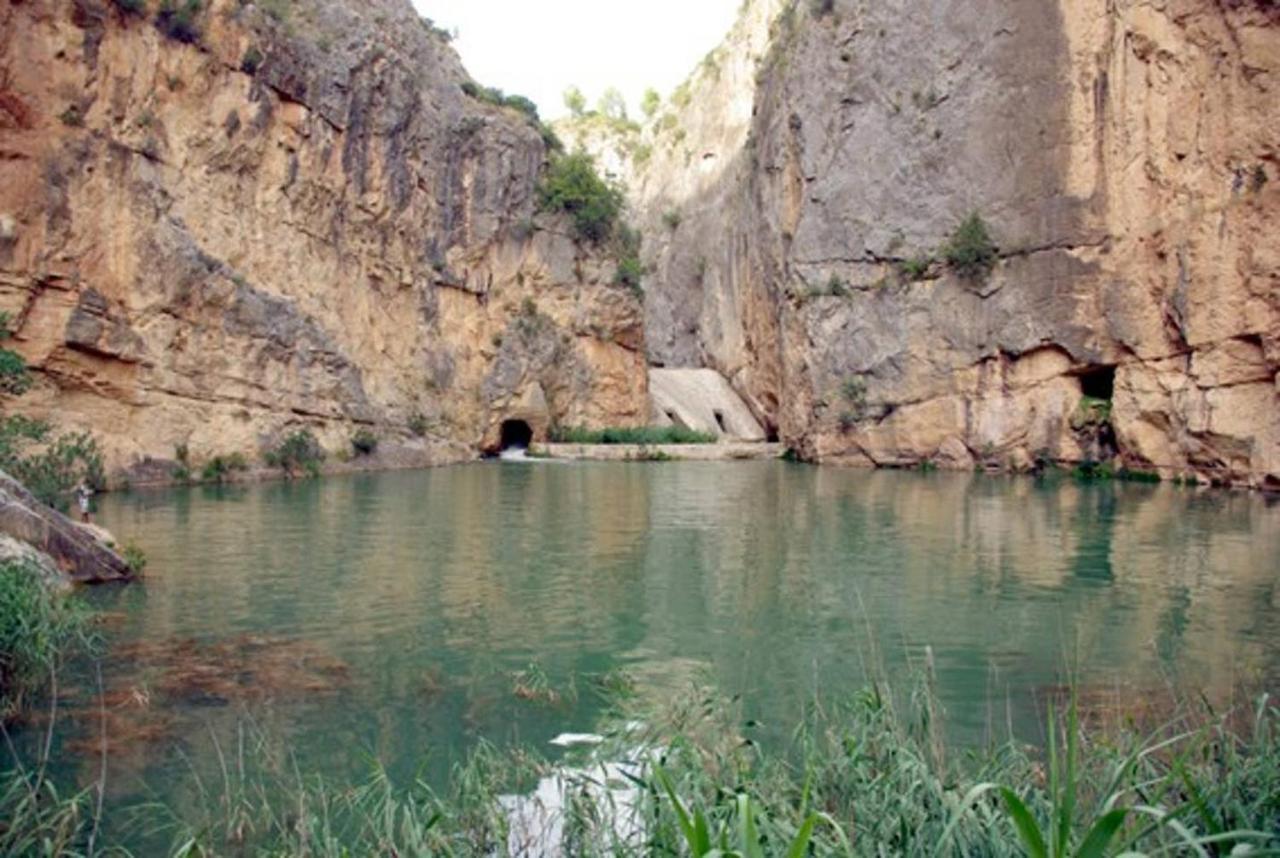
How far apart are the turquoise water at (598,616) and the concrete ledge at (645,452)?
70.8ft

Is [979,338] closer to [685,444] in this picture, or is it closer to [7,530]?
[685,444]

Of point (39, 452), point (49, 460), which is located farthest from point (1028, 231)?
point (39, 452)

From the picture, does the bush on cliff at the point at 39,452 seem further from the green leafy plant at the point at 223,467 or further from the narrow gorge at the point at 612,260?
the green leafy plant at the point at 223,467

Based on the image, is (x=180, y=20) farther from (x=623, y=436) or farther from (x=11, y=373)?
(x=623, y=436)

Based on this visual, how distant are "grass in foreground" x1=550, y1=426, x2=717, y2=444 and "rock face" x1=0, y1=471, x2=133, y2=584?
33758 millimetres

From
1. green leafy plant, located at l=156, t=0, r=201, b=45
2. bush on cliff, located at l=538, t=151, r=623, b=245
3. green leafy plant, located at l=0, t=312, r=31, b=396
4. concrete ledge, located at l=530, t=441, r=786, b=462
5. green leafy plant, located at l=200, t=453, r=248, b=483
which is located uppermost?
green leafy plant, located at l=156, t=0, r=201, b=45

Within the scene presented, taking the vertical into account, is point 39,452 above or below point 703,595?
above

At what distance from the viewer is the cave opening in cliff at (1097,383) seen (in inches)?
1394

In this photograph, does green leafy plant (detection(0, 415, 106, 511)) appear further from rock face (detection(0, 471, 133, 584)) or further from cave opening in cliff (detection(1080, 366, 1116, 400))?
cave opening in cliff (detection(1080, 366, 1116, 400))

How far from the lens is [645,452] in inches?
1759

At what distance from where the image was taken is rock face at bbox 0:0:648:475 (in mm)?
27594

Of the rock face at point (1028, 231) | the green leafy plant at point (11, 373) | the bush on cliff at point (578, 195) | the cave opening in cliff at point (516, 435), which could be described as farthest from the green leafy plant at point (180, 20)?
the rock face at point (1028, 231)

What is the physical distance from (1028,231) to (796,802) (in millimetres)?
34405

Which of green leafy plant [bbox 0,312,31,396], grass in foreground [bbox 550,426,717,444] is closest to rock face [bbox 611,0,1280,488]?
grass in foreground [bbox 550,426,717,444]
